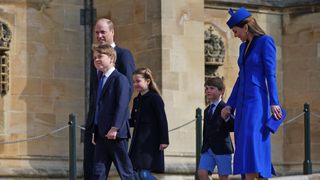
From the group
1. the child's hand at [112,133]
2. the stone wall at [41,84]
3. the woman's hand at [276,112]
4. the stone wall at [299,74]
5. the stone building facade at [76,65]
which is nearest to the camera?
the woman's hand at [276,112]

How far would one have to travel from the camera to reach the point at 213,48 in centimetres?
1005

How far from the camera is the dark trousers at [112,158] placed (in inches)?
215

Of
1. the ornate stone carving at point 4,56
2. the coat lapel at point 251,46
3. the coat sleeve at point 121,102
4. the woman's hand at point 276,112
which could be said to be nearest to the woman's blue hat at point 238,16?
the coat lapel at point 251,46

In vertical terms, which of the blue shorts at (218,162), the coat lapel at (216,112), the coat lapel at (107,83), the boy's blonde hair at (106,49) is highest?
the boy's blonde hair at (106,49)

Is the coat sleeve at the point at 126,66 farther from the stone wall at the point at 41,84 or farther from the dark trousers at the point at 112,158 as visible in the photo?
the stone wall at the point at 41,84

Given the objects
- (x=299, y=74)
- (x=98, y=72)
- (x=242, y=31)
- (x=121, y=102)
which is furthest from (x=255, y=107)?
(x=299, y=74)

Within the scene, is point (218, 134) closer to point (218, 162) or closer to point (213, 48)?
point (218, 162)

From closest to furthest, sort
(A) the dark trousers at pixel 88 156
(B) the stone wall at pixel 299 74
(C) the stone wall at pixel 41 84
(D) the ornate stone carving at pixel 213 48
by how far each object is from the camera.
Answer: (A) the dark trousers at pixel 88 156 < (C) the stone wall at pixel 41 84 < (D) the ornate stone carving at pixel 213 48 < (B) the stone wall at pixel 299 74

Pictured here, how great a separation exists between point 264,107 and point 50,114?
5074 millimetres

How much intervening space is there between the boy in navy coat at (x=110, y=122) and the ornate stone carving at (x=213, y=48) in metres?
4.54

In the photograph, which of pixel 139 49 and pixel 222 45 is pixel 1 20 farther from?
pixel 222 45

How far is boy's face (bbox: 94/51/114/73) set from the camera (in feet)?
18.3

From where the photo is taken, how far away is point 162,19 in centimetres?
881

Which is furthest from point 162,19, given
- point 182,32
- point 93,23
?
point 93,23
